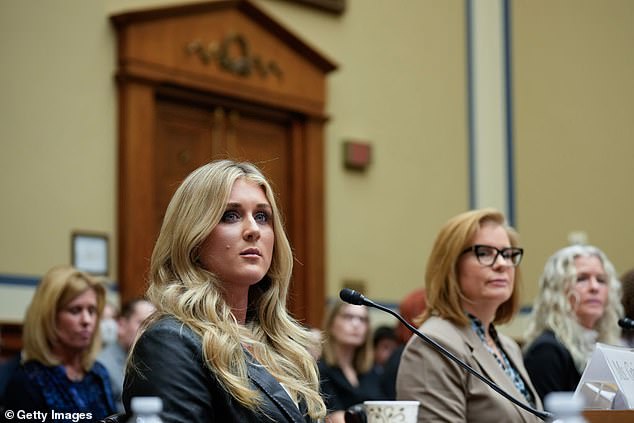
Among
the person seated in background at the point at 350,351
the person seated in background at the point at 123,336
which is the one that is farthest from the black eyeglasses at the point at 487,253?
the person seated in background at the point at 350,351

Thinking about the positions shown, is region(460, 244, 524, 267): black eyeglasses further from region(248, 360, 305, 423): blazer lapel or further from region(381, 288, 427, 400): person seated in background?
region(248, 360, 305, 423): blazer lapel

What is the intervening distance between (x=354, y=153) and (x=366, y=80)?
1.85 feet

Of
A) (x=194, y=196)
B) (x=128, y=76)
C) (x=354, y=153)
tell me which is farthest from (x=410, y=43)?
(x=194, y=196)

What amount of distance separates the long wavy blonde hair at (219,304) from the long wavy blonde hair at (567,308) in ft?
5.21

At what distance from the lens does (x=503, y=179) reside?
792 cm

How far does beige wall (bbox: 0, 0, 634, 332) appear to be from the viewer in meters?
5.43

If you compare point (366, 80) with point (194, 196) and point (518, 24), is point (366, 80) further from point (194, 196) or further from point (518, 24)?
point (194, 196)

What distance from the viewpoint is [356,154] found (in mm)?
6996

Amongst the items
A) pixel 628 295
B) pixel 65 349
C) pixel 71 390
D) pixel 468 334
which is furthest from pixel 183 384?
pixel 628 295

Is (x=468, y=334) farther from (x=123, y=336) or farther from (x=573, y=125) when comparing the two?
(x=573, y=125)

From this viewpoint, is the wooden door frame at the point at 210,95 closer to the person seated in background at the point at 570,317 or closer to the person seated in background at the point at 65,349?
the person seated in background at the point at 65,349

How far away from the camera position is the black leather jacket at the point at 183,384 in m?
2.11

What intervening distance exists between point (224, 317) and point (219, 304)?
1.9 inches

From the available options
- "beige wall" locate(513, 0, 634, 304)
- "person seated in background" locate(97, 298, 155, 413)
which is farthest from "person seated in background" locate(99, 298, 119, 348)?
"beige wall" locate(513, 0, 634, 304)
